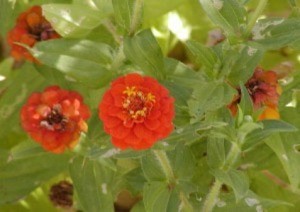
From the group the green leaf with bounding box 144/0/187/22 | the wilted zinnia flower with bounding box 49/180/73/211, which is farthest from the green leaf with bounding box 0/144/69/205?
the green leaf with bounding box 144/0/187/22

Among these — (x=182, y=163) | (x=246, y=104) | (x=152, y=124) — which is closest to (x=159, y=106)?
(x=152, y=124)

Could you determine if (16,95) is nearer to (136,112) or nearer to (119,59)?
(119,59)

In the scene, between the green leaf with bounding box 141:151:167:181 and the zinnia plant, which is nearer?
the zinnia plant

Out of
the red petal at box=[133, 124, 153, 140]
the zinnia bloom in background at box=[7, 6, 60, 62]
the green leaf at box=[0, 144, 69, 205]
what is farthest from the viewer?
the green leaf at box=[0, 144, 69, 205]

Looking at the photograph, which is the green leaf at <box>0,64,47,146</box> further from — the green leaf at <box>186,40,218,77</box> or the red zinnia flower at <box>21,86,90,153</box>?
the green leaf at <box>186,40,218,77</box>

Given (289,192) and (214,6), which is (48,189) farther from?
(214,6)

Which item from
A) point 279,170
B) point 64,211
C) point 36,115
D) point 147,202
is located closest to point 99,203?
point 147,202

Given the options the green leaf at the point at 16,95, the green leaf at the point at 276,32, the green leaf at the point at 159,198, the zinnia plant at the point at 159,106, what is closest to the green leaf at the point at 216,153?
the zinnia plant at the point at 159,106
